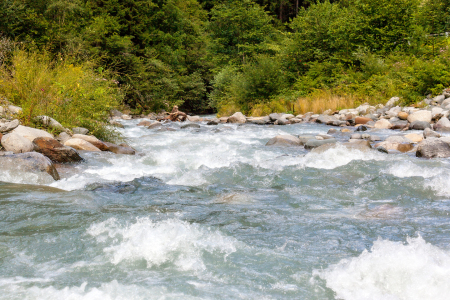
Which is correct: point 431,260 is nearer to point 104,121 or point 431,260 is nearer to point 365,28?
point 104,121

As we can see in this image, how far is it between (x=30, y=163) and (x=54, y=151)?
3.48 ft

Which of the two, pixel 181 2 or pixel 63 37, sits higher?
pixel 181 2

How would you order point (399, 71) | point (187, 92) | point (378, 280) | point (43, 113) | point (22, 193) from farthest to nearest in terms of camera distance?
1. point (187, 92)
2. point (399, 71)
3. point (43, 113)
4. point (22, 193)
5. point (378, 280)

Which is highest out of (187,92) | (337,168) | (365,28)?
(365,28)

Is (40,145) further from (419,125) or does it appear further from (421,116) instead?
(421,116)

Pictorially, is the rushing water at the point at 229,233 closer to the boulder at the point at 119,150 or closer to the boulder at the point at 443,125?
the boulder at the point at 119,150

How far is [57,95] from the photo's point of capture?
8109mm

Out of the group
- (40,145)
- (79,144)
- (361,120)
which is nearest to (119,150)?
(79,144)

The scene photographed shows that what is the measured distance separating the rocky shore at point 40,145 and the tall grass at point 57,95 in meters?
0.29

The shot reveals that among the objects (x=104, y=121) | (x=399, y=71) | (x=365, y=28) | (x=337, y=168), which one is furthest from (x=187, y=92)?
(x=337, y=168)

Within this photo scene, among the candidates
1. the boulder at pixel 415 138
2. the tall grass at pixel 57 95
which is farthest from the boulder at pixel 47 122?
the boulder at pixel 415 138

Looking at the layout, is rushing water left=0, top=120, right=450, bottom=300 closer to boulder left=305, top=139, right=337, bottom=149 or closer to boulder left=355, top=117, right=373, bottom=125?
boulder left=305, top=139, right=337, bottom=149

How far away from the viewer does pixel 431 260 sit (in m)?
2.66

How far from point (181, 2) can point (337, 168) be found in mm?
33618
